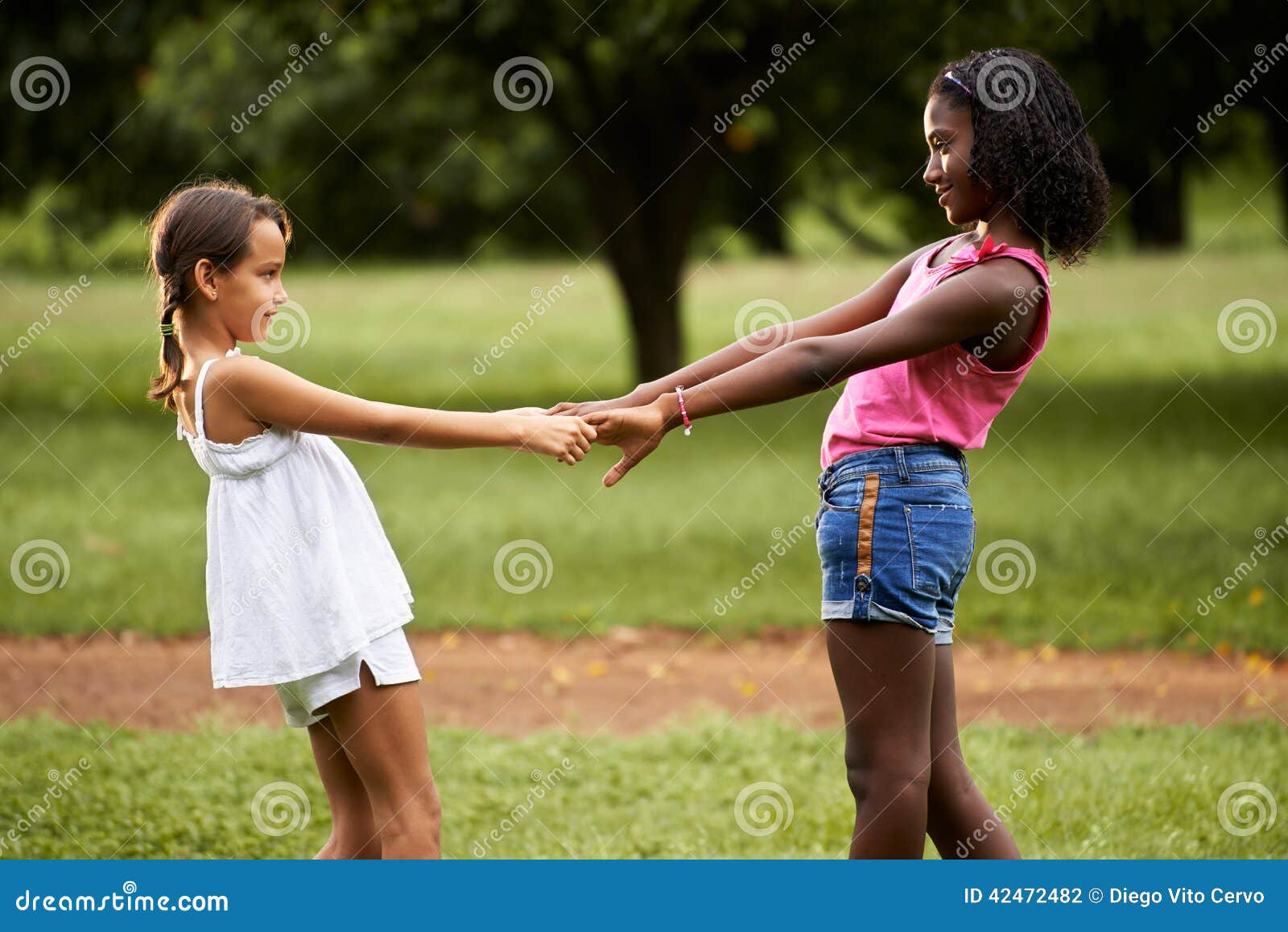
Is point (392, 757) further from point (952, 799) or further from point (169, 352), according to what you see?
point (952, 799)

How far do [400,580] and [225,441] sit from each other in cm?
45

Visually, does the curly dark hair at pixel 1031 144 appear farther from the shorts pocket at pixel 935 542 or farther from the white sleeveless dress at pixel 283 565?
the white sleeveless dress at pixel 283 565

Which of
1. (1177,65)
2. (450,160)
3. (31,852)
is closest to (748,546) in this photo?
(31,852)

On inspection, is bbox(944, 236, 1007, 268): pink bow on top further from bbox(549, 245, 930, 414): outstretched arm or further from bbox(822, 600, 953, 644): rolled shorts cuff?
bbox(822, 600, 953, 644): rolled shorts cuff

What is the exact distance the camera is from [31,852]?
12.7ft

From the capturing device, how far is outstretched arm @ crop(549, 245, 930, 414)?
3.03m

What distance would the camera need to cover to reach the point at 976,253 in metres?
2.68

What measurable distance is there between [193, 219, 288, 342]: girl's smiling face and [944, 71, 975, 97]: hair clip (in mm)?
1376

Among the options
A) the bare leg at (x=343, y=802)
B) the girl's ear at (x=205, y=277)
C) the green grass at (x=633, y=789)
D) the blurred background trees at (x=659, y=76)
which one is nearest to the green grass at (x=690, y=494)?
the green grass at (x=633, y=789)

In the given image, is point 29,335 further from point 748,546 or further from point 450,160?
point 450,160

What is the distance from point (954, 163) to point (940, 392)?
445mm

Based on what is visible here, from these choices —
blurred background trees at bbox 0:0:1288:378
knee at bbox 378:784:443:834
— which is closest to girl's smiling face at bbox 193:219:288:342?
knee at bbox 378:784:443:834

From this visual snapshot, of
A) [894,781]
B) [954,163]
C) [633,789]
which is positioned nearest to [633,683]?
[633,789]

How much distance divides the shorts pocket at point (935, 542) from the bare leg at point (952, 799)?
250mm
